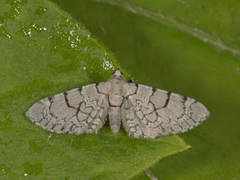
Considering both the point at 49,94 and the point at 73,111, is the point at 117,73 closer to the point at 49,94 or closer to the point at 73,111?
the point at 73,111

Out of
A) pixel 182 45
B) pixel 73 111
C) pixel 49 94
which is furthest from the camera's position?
pixel 182 45

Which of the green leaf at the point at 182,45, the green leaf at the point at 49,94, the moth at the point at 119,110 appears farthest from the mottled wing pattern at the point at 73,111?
the green leaf at the point at 182,45

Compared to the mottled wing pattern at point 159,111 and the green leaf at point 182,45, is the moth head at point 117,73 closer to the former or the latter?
the mottled wing pattern at point 159,111

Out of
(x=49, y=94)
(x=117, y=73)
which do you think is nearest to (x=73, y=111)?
(x=49, y=94)

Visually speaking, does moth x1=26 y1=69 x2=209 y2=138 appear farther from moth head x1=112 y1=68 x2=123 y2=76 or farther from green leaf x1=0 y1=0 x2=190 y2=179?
green leaf x1=0 y1=0 x2=190 y2=179

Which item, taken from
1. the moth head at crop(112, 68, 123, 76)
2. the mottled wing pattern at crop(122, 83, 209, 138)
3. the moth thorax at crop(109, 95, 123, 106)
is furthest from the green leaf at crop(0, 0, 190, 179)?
the moth thorax at crop(109, 95, 123, 106)

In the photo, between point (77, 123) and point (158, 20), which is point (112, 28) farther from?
point (77, 123)

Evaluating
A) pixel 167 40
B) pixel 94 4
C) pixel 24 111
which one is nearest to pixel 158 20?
pixel 167 40
